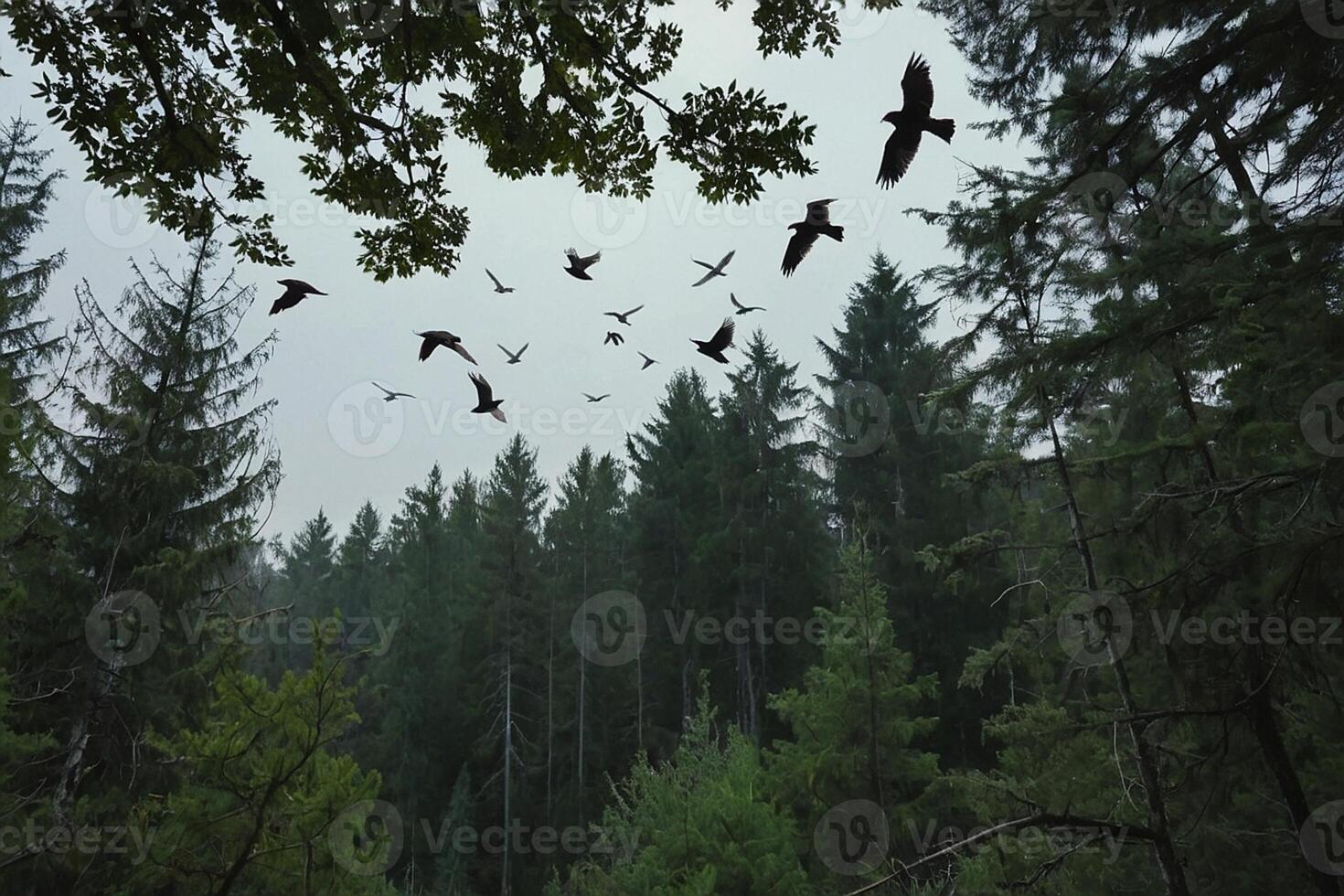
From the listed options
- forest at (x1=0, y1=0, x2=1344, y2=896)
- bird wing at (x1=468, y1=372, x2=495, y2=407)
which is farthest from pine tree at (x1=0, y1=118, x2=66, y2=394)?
bird wing at (x1=468, y1=372, x2=495, y2=407)

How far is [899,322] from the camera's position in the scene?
26.1 metres

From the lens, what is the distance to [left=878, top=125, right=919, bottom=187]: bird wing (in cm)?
337

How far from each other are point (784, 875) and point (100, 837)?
8.21 metres

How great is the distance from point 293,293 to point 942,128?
3030 mm

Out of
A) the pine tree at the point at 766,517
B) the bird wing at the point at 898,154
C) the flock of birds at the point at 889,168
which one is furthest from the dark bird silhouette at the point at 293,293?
the pine tree at the point at 766,517

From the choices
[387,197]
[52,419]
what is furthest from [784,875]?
[52,419]

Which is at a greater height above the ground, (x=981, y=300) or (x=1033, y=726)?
(x=981, y=300)

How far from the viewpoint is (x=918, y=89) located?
3301 mm

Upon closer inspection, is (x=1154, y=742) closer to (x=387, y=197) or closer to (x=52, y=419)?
(x=387, y=197)

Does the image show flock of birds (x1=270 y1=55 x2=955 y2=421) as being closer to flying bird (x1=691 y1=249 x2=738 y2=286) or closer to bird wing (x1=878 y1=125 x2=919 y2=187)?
bird wing (x1=878 y1=125 x2=919 y2=187)

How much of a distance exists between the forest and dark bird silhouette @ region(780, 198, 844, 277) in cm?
31

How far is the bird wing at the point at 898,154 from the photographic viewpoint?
337cm

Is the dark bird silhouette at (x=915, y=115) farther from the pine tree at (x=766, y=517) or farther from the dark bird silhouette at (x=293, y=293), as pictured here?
the pine tree at (x=766, y=517)

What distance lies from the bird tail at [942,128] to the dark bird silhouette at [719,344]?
1438 millimetres
